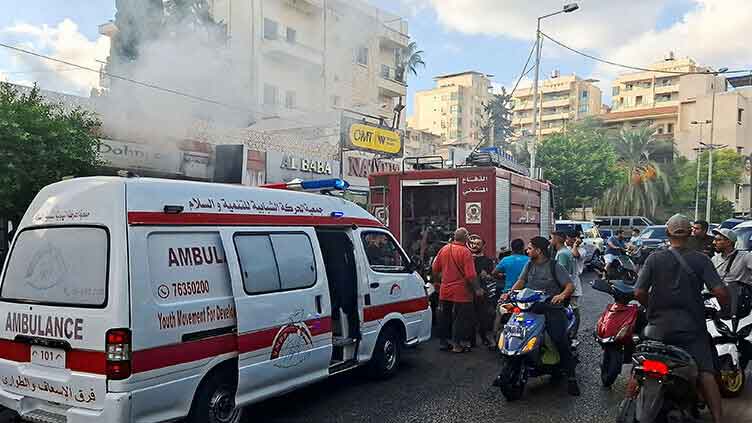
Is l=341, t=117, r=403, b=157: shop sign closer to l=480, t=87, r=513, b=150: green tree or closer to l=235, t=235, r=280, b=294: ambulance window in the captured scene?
l=235, t=235, r=280, b=294: ambulance window

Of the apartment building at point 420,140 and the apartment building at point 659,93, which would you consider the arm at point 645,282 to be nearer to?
the apartment building at point 420,140

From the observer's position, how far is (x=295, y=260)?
5.03m

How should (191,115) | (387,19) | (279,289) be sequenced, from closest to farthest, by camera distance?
(279,289)
(191,115)
(387,19)

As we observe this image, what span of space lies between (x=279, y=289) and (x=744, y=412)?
4081mm

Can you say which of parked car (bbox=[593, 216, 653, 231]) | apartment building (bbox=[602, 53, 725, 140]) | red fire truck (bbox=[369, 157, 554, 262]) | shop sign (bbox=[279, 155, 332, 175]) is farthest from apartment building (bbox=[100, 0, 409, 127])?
apartment building (bbox=[602, 53, 725, 140])

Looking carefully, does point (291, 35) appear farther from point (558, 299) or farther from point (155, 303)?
point (155, 303)

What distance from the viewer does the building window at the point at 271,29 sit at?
1895cm

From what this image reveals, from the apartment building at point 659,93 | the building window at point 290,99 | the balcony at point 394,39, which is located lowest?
the building window at point 290,99

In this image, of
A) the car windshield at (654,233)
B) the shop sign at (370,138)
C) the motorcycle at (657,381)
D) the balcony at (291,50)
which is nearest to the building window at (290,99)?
the balcony at (291,50)

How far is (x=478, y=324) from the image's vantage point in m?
8.10

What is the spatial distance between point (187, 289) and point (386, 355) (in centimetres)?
280

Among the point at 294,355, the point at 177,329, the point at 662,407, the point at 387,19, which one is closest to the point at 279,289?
the point at 294,355

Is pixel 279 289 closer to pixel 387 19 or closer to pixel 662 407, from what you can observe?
pixel 662 407

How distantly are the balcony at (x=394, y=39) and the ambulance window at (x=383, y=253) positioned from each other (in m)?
22.7
